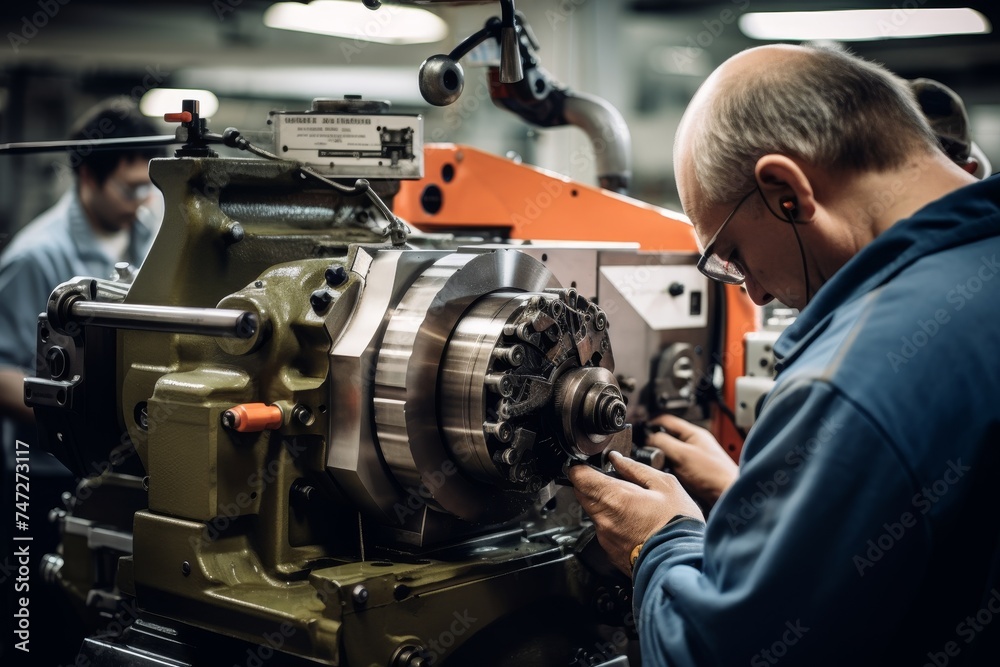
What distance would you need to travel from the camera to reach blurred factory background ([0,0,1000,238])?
4336mm

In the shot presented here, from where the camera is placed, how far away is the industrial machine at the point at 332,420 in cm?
139

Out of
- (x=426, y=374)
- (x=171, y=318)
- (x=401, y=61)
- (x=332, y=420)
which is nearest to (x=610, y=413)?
(x=426, y=374)

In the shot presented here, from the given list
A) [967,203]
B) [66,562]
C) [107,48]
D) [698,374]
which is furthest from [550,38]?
[967,203]

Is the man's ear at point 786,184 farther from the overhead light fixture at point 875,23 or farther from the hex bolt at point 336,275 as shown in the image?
the overhead light fixture at point 875,23

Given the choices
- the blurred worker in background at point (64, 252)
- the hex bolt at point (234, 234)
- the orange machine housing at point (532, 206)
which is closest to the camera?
the hex bolt at point (234, 234)

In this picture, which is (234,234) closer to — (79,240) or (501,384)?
(501,384)

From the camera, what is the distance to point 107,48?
4730 mm

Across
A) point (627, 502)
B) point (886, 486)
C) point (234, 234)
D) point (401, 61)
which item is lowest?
point (627, 502)

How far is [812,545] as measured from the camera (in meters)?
0.98

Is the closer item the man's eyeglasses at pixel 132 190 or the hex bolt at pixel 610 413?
the hex bolt at pixel 610 413

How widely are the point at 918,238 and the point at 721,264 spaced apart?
1.30ft

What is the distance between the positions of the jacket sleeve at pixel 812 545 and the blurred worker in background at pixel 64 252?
75.7 inches

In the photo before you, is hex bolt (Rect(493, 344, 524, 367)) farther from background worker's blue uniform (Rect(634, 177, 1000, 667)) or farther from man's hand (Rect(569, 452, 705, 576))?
background worker's blue uniform (Rect(634, 177, 1000, 667))

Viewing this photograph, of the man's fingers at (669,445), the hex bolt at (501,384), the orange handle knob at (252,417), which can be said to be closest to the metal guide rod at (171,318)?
the orange handle knob at (252,417)
